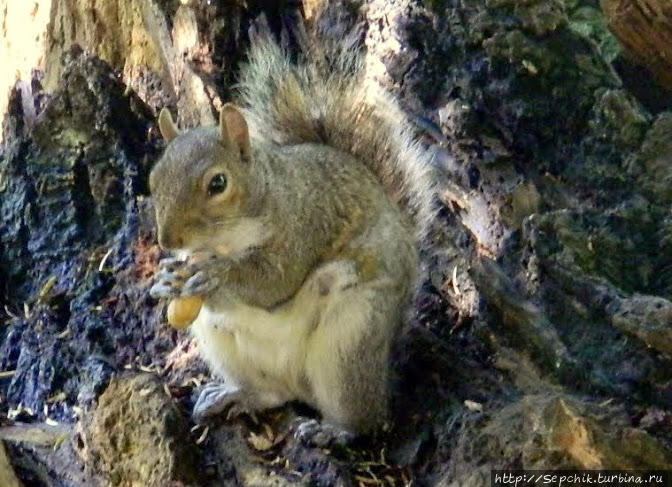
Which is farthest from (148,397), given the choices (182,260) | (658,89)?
(658,89)

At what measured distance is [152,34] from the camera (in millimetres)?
3371

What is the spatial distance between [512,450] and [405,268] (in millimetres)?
636

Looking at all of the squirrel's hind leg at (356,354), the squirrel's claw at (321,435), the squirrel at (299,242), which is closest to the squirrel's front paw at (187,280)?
the squirrel at (299,242)

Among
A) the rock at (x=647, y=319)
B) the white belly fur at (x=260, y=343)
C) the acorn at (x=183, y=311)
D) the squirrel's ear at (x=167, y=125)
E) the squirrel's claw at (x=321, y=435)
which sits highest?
the squirrel's ear at (x=167, y=125)

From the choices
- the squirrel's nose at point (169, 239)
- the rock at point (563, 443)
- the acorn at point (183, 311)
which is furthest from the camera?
the acorn at point (183, 311)

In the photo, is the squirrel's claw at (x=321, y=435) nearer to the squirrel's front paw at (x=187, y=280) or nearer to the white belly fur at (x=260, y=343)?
the white belly fur at (x=260, y=343)

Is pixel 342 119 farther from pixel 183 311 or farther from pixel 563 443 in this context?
pixel 563 443

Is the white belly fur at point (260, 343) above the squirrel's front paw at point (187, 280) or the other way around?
the other way around

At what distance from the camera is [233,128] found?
2.54 meters

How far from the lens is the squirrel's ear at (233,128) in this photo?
253 centimetres

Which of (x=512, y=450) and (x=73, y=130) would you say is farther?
(x=73, y=130)

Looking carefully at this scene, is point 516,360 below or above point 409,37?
below

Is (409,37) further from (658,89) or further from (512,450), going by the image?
(512,450)

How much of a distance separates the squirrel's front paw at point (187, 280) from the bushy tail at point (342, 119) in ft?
1.88
